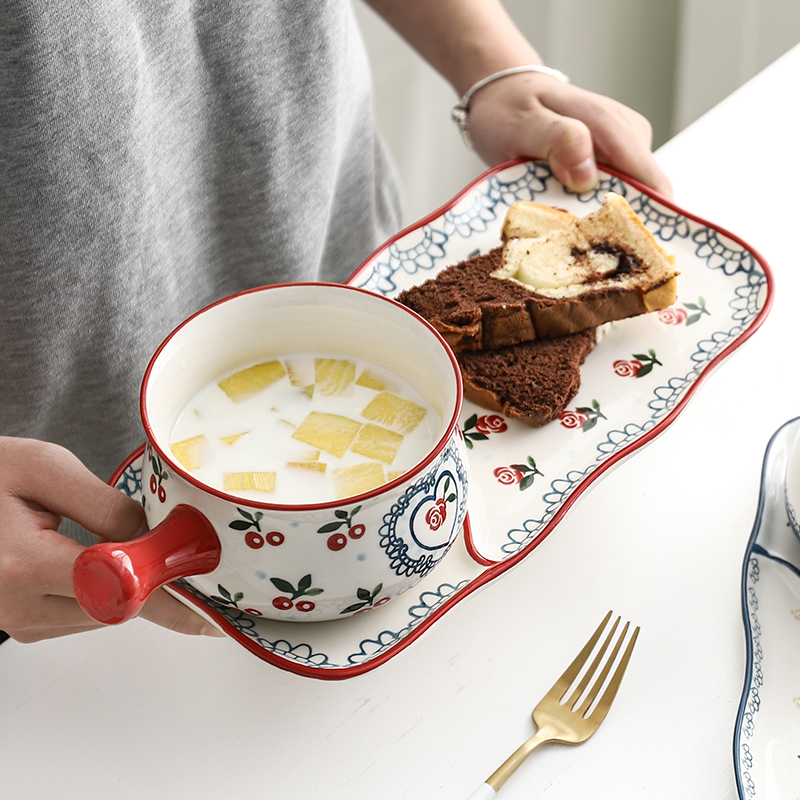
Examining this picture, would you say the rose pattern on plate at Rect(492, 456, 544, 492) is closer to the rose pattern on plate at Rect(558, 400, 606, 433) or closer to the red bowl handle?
the rose pattern on plate at Rect(558, 400, 606, 433)

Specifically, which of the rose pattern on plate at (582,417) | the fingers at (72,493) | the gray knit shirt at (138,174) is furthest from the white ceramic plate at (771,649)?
the gray knit shirt at (138,174)

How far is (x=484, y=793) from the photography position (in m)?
0.47

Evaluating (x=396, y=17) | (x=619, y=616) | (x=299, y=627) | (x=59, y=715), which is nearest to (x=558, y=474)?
(x=619, y=616)

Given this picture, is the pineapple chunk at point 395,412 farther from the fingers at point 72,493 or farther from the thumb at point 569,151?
the thumb at point 569,151

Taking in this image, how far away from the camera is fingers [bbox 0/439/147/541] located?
0.47 meters

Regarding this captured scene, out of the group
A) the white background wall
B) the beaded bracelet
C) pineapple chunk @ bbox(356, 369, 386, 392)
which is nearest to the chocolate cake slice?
pineapple chunk @ bbox(356, 369, 386, 392)

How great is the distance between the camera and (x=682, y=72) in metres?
1.89

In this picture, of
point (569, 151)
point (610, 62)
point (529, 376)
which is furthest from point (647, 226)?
point (610, 62)

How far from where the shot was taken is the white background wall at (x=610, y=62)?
1735 millimetres

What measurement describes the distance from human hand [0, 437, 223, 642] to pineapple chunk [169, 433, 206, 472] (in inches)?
1.6

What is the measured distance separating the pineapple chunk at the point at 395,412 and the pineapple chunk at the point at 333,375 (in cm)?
2

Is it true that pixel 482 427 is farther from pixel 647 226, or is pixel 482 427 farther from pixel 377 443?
pixel 647 226

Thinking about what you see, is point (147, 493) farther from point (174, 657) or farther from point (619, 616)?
point (619, 616)

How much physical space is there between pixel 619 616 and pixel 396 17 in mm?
706
